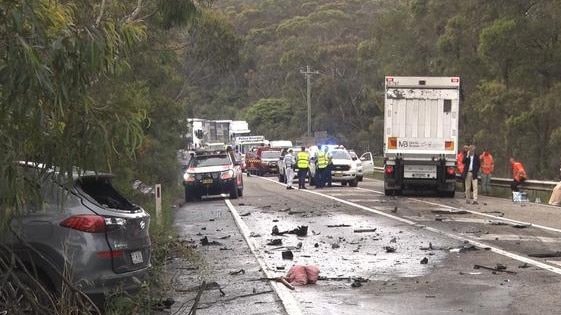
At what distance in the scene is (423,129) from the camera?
23156mm

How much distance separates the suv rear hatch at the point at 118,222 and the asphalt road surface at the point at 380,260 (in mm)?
1047

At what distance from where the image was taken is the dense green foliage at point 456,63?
31.7 m

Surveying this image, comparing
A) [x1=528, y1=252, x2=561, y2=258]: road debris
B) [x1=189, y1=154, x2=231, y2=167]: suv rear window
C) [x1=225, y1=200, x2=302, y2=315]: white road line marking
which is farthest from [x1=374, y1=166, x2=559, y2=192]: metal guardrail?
[x1=225, y1=200, x2=302, y2=315]: white road line marking

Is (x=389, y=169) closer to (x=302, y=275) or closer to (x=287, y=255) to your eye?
(x=287, y=255)

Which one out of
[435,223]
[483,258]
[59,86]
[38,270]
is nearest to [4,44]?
[59,86]

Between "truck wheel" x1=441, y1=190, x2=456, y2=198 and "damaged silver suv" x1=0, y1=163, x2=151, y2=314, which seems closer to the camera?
"damaged silver suv" x1=0, y1=163, x2=151, y2=314

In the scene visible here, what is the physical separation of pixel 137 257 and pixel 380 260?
5.12 meters

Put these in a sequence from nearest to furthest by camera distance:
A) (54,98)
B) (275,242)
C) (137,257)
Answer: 1. (54,98)
2. (137,257)
3. (275,242)

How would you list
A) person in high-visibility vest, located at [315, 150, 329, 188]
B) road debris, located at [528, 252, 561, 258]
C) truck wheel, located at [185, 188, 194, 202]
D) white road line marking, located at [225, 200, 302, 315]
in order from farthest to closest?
person in high-visibility vest, located at [315, 150, 329, 188], truck wheel, located at [185, 188, 194, 202], road debris, located at [528, 252, 561, 258], white road line marking, located at [225, 200, 302, 315]

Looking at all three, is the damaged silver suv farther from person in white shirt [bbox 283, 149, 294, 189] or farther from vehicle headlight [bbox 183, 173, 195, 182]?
person in white shirt [bbox 283, 149, 294, 189]

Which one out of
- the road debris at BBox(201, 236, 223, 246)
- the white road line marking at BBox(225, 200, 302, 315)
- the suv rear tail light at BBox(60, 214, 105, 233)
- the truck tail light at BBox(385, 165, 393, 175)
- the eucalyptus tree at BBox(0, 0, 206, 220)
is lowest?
the road debris at BBox(201, 236, 223, 246)

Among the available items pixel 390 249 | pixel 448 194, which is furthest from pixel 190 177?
pixel 390 249

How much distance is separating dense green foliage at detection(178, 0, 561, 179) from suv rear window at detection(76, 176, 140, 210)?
16.7 meters

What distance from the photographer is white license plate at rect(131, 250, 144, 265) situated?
6.81 metres
